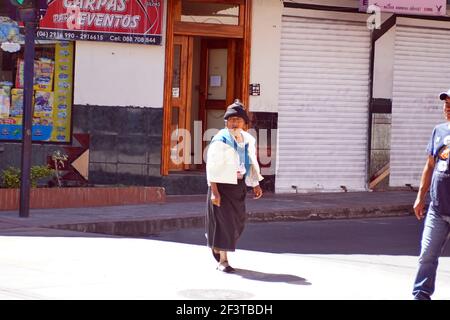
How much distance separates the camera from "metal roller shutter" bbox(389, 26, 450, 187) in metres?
21.8

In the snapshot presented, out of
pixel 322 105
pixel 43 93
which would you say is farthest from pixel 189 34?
pixel 322 105

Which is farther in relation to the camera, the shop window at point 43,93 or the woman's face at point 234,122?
the shop window at point 43,93

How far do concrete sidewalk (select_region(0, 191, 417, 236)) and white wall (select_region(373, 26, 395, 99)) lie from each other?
2.05m

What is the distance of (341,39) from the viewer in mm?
20938

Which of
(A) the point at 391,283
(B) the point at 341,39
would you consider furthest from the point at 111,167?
(A) the point at 391,283

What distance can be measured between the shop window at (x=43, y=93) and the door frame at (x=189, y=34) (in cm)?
171

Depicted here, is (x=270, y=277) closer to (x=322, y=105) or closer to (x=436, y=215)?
(x=436, y=215)

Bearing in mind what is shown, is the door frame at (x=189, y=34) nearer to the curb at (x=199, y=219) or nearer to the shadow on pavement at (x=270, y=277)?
the curb at (x=199, y=219)

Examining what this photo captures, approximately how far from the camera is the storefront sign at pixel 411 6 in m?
20.3

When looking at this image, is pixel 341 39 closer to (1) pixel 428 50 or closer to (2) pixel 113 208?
(1) pixel 428 50

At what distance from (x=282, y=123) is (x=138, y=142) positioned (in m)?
3.02

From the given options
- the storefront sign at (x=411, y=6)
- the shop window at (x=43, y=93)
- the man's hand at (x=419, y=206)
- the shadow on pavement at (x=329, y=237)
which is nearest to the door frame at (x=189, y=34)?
the shop window at (x=43, y=93)

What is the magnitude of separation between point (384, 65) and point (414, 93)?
1.16m

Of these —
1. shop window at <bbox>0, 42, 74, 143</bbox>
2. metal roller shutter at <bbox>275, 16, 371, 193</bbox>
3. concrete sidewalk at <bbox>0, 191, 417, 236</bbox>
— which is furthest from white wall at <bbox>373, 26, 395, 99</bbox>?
shop window at <bbox>0, 42, 74, 143</bbox>
